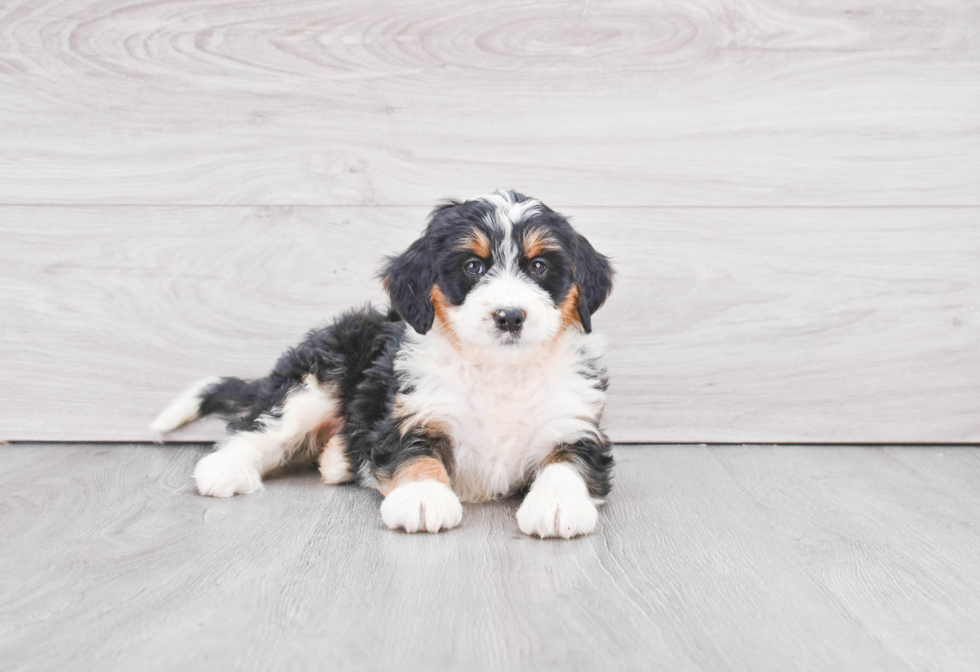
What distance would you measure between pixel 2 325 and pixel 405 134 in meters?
1.58

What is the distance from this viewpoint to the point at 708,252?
2934 mm

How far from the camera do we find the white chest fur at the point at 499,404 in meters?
2.18

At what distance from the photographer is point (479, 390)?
2201 millimetres

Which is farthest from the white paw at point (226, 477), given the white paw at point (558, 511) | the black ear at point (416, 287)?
Result: the white paw at point (558, 511)

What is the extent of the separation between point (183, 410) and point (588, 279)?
1.49 metres

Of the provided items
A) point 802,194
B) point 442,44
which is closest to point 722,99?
point 802,194

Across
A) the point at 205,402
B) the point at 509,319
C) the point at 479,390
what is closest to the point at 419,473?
the point at 479,390

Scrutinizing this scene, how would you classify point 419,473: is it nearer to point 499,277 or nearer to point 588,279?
point 499,277

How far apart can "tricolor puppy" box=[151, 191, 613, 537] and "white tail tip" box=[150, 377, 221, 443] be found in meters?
0.39

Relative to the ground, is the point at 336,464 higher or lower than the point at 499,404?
lower

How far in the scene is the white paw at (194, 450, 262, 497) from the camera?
229cm

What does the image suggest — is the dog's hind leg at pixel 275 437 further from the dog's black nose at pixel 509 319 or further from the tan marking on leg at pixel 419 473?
the dog's black nose at pixel 509 319

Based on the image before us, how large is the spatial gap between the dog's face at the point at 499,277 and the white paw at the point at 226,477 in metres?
0.66

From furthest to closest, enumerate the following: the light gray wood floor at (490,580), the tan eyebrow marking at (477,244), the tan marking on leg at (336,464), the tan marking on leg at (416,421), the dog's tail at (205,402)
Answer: the dog's tail at (205,402) < the tan marking on leg at (336,464) < the tan marking on leg at (416,421) < the tan eyebrow marking at (477,244) < the light gray wood floor at (490,580)
